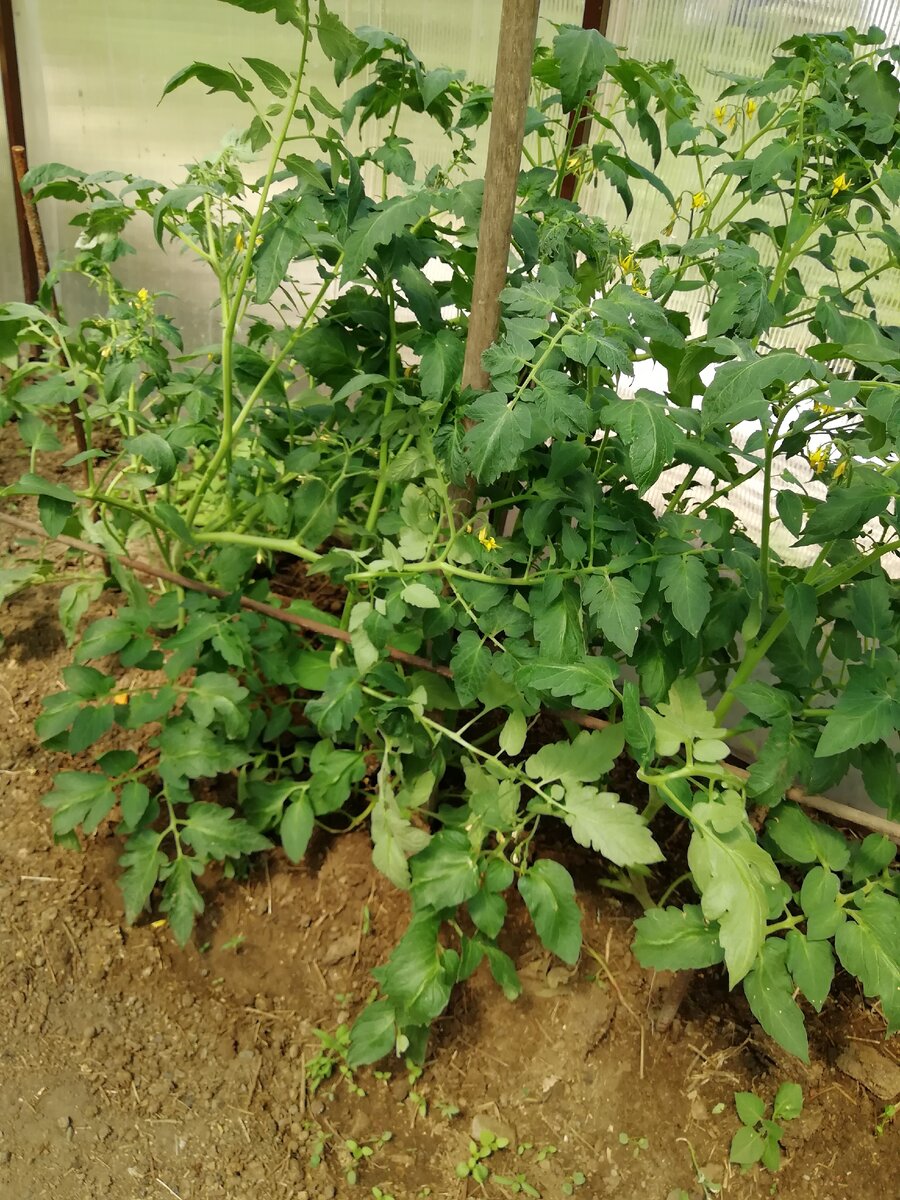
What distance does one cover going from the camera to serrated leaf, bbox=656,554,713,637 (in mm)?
1037

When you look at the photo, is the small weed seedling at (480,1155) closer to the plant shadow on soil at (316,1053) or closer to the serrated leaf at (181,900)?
the plant shadow on soil at (316,1053)

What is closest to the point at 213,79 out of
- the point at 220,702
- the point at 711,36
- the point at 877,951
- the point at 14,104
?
the point at 220,702

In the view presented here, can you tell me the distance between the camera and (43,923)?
4.68 ft

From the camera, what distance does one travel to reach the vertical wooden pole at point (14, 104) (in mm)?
2475

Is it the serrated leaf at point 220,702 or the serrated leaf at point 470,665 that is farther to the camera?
the serrated leaf at point 220,702

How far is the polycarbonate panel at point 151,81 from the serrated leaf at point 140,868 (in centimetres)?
150

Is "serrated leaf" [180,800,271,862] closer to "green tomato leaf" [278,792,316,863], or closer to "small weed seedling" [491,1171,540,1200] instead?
"green tomato leaf" [278,792,316,863]

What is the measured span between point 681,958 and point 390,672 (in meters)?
0.50

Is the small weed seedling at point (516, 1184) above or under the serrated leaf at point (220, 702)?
under

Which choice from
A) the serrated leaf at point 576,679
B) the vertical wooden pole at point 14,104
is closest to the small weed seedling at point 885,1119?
the serrated leaf at point 576,679

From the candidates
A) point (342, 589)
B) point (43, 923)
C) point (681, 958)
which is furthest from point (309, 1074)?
point (342, 589)

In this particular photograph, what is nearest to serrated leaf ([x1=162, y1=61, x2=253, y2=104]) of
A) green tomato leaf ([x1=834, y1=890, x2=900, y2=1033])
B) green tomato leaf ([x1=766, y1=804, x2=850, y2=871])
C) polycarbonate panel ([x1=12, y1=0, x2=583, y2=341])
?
polycarbonate panel ([x1=12, y1=0, x2=583, y2=341])

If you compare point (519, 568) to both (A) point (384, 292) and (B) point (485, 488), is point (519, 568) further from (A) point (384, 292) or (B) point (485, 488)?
(A) point (384, 292)

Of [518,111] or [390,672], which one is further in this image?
[390,672]
